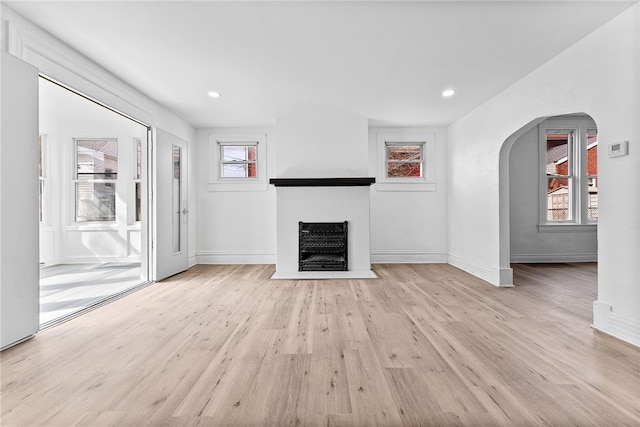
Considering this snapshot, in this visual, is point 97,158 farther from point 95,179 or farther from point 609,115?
point 609,115

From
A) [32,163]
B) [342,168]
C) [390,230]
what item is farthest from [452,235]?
[32,163]

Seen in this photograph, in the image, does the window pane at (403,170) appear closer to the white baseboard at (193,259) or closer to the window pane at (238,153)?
the window pane at (238,153)

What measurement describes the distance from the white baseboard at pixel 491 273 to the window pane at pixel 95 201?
261 inches

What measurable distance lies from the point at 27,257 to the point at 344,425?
2.70m

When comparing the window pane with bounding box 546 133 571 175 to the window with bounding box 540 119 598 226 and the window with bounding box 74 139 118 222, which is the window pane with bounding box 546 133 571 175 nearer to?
the window with bounding box 540 119 598 226

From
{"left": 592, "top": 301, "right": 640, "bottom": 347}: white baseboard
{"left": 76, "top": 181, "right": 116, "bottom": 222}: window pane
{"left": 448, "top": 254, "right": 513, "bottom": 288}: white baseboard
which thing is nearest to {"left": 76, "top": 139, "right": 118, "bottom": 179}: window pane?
{"left": 76, "top": 181, "right": 116, "bottom": 222}: window pane

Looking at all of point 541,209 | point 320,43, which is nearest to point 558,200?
point 541,209

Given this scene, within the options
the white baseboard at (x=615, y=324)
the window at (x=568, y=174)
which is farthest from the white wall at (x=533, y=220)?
the white baseboard at (x=615, y=324)

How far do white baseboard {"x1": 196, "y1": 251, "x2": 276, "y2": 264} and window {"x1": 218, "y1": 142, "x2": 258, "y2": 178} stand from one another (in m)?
1.49

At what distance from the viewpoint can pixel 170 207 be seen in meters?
4.90

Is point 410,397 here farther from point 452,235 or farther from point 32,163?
point 452,235

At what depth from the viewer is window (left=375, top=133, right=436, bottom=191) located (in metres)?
5.93

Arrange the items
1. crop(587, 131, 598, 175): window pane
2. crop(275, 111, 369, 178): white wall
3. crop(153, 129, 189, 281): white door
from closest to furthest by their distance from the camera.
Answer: crop(153, 129, 189, 281): white door < crop(275, 111, 369, 178): white wall < crop(587, 131, 598, 175): window pane

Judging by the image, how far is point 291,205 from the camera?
16.7 ft
